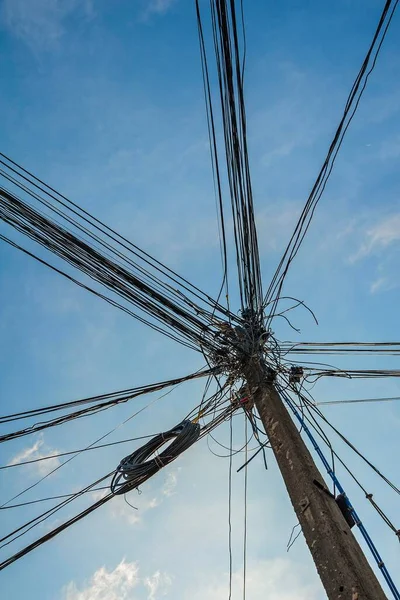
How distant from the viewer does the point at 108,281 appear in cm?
382

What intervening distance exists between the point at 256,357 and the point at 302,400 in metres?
0.72

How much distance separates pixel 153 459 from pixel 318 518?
67.2 inches

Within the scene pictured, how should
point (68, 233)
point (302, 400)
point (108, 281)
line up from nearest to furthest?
1. point (68, 233)
2. point (108, 281)
3. point (302, 400)

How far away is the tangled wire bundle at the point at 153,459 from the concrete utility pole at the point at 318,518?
859 mm

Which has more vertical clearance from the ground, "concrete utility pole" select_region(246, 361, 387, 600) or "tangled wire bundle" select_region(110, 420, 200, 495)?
"tangled wire bundle" select_region(110, 420, 200, 495)

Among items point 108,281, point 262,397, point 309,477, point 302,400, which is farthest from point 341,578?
point 108,281

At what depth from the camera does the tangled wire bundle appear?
12.2 feet

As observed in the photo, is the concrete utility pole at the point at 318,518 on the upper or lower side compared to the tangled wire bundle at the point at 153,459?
lower

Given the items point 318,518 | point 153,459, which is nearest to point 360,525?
point 318,518

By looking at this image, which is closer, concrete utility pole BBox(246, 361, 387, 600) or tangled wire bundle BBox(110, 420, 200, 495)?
concrete utility pole BBox(246, 361, 387, 600)

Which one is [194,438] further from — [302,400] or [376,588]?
[376,588]

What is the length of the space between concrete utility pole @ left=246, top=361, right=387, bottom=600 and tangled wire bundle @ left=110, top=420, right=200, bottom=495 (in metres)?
0.86

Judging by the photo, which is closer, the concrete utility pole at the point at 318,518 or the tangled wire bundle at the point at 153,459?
the concrete utility pole at the point at 318,518

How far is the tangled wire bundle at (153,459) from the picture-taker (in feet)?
12.2
